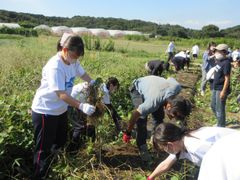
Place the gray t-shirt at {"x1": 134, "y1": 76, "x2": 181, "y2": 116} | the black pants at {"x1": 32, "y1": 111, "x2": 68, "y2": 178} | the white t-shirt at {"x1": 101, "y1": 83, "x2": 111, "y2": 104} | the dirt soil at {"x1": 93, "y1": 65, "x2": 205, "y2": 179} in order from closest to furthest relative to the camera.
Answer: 1. the black pants at {"x1": 32, "y1": 111, "x2": 68, "y2": 178}
2. the gray t-shirt at {"x1": 134, "y1": 76, "x2": 181, "y2": 116}
3. the white t-shirt at {"x1": 101, "y1": 83, "x2": 111, "y2": 104}
4. the dirt soil at {"x1": 93, "y1": 65, "x2": 205, "y2": 179}

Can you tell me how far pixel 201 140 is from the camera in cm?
249

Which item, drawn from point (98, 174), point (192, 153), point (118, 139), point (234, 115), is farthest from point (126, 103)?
point (192, 153)

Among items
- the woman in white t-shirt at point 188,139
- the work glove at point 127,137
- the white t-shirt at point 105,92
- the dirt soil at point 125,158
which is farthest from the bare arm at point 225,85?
the woman in white t-shirt at point 188,139

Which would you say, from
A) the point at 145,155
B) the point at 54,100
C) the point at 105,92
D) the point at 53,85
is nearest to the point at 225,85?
the point at 145,155

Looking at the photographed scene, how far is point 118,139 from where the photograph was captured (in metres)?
5.41

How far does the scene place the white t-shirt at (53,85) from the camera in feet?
11.2

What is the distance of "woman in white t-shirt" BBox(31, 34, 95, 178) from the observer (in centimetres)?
344

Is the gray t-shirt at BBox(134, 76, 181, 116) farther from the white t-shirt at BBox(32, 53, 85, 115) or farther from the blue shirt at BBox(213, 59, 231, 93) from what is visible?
the blue shirt at BBox(213, 59, 231, 93)

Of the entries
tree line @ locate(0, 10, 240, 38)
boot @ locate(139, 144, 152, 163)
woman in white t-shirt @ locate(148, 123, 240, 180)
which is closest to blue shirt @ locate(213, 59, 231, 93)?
boot @ locate(139, 144, 152, 163)

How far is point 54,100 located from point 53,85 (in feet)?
0.86

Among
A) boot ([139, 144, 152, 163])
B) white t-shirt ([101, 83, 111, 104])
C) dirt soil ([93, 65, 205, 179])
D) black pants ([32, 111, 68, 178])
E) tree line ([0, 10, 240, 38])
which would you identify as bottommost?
dirt soil ([93, 65, 205, 179])

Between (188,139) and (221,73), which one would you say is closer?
(188,139)

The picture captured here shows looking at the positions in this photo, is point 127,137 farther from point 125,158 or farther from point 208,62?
point 208,62

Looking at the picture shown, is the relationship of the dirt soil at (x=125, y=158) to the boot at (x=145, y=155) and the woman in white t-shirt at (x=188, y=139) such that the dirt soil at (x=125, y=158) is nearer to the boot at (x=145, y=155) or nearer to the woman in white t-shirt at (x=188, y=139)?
the boot at (x=145, y=155)
